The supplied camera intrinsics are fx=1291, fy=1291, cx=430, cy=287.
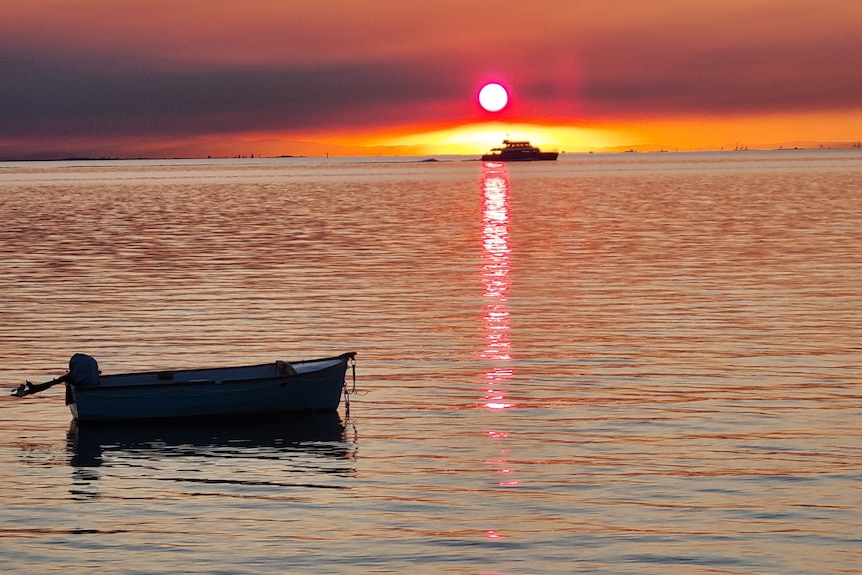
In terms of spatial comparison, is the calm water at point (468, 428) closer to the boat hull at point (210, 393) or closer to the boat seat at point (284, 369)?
the boat hull at point (210, 393)

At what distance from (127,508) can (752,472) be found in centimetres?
1098

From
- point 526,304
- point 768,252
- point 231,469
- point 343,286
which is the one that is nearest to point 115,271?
point 343,286

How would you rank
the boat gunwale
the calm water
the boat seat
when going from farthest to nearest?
1. the boat seat
2. the boat gunwale
3. the calm water

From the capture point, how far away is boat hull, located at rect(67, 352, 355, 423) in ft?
91.6

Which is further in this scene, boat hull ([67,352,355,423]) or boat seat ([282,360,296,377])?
boat seat ([282,360,296,377])

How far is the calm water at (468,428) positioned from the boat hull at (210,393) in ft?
1.66

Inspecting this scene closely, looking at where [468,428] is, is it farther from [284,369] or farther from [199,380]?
[199,380]

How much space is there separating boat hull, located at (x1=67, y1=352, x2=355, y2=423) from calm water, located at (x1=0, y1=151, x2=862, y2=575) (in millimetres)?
507

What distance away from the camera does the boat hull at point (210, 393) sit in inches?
1099

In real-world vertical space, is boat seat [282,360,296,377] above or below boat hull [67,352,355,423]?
above

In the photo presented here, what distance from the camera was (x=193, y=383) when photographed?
92.0 feet

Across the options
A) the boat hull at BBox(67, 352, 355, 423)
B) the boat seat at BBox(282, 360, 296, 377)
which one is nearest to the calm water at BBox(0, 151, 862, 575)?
the boat hull at BBox(67, 352, 355, 423)

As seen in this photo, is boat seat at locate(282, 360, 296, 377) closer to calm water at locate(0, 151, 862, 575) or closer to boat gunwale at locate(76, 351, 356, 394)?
boat gunwale at locate(76, 351, 356, 394)

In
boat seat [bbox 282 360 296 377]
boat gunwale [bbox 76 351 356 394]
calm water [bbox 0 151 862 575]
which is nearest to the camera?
calm water [bbox 0 151 862 575]
